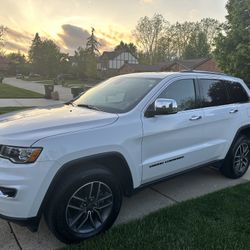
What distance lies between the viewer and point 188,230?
3.64 metres

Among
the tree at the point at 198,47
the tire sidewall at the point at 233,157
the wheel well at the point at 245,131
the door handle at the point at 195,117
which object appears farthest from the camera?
the tree at the point at 198,47

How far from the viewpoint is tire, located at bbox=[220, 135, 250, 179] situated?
5.25 m

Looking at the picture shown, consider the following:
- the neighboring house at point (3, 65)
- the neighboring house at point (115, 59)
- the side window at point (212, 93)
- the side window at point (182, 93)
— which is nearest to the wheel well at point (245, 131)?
the side window at point (212, 93)

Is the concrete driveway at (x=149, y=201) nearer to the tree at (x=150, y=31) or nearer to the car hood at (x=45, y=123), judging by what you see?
the car hood at (x=45, y=123)

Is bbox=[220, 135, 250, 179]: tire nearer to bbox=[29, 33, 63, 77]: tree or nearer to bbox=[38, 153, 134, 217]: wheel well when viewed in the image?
bbox=[38, 153, 134, 217]: wheel well

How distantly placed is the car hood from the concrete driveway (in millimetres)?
1160

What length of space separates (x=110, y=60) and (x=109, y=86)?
250 feet

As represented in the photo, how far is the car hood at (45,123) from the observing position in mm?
2971

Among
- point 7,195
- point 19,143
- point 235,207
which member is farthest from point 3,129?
point 235,207

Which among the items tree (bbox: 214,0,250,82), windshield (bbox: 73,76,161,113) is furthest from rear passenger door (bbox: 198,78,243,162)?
tree (bbox: 214,0,250,82)

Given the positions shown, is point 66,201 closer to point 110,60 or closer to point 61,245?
point 61,245

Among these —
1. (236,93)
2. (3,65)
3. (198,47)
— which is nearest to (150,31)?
(198,47)

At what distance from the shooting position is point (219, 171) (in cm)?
569

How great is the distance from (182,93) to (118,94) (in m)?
0.86
